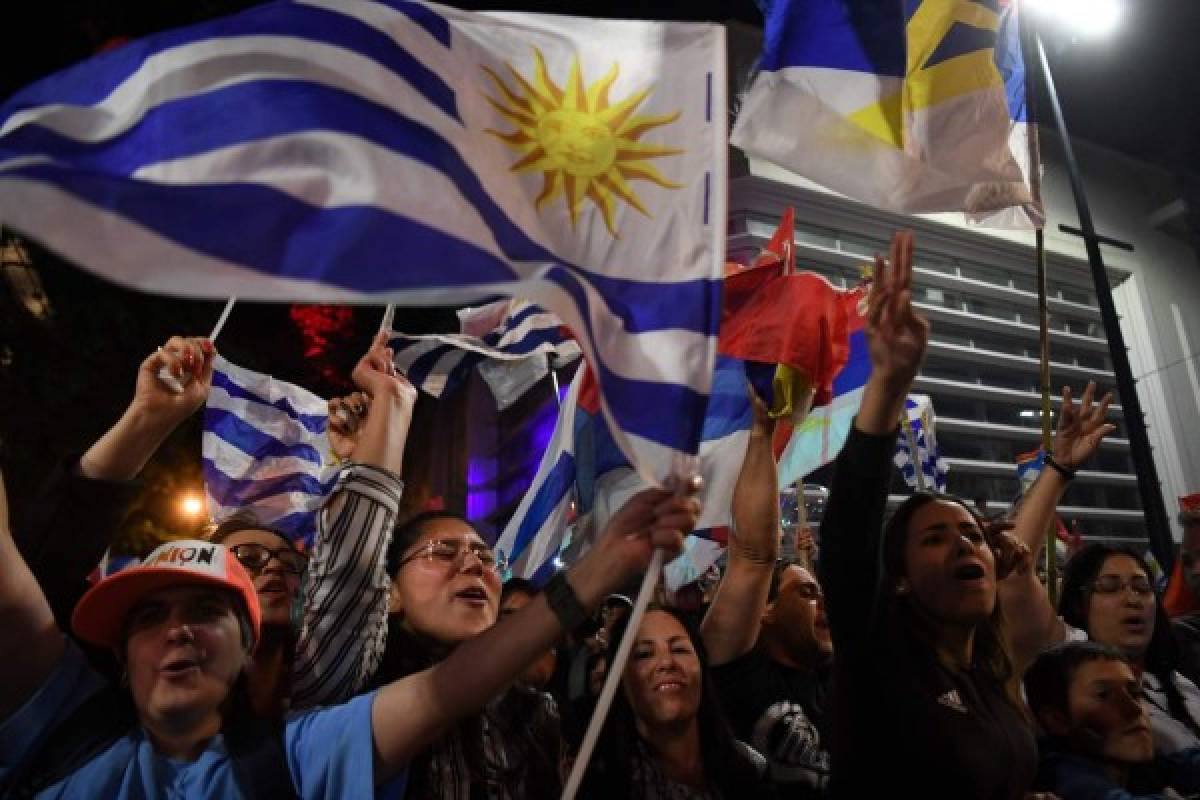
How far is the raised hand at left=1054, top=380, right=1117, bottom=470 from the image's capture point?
3.78 metres

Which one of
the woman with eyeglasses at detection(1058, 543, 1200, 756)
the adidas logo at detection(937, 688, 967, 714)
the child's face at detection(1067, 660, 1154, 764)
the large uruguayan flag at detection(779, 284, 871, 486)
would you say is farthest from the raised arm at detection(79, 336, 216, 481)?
the woman with eyeglasses at detection(1058, 543, 1200, 756)

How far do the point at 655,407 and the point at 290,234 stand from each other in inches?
35.7

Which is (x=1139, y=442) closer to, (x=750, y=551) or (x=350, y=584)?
(x=750, y=551)

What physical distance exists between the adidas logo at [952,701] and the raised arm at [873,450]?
0.35m

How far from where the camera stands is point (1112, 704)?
298 centimetres

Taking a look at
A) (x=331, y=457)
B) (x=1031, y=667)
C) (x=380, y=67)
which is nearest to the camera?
(x=380, y=67)

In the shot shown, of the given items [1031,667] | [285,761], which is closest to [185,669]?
[285,761]

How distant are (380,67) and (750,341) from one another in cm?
203

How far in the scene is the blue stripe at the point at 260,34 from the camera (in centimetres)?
208

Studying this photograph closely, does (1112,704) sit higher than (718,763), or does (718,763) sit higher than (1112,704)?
Result: (1112,704)

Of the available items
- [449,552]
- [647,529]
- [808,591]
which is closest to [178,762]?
[449,552]

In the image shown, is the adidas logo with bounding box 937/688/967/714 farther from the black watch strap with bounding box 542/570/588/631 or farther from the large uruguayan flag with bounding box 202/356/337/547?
the large uruguayan flag with bounding box 202/356/337/547

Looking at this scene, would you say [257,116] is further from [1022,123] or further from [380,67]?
[1022,123]

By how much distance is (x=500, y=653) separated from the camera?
2.04 m
